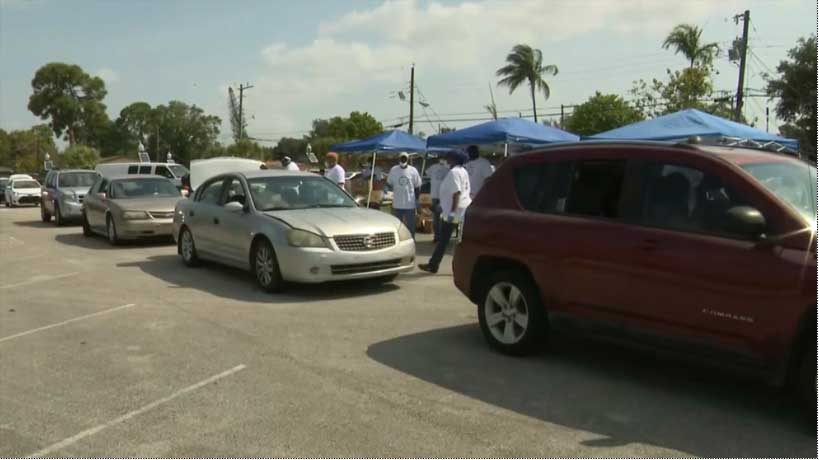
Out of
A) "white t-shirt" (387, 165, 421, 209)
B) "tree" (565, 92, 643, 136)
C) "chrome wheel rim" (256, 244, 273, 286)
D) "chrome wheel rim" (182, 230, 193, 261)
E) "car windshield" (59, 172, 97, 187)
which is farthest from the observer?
"tree" (565, 92, 643, 136)

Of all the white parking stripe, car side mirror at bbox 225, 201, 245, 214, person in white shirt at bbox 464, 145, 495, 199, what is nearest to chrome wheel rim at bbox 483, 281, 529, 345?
car side mirror at bbox 225, 201, 245, 214

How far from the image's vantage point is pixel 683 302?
4586mm

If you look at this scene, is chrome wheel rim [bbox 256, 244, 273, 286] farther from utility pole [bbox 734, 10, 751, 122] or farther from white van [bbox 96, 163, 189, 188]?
utility pole [bbox 734, 10, 751, 122]

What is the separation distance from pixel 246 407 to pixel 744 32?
98.8 feet

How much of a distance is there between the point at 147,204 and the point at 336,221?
740cm

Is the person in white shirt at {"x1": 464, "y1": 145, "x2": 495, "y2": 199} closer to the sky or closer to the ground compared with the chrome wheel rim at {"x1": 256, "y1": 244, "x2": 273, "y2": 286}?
→ closer to the sky

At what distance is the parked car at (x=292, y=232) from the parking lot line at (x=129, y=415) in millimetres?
2839

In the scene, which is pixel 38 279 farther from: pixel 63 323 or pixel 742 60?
pixel 742 60

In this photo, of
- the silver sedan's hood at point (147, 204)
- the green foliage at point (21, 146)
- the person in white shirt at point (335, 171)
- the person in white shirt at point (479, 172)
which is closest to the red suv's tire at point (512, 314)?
A: the person in white shirt at point (479, 172)

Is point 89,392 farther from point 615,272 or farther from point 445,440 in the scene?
point 615,272

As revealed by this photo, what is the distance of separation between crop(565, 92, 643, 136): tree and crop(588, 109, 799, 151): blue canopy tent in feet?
97.8

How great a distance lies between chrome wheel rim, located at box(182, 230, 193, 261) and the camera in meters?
11.1

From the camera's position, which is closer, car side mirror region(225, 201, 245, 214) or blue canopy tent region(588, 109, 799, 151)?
car side mirror region(225, 201, 245, 214)

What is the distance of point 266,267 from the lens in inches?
351
